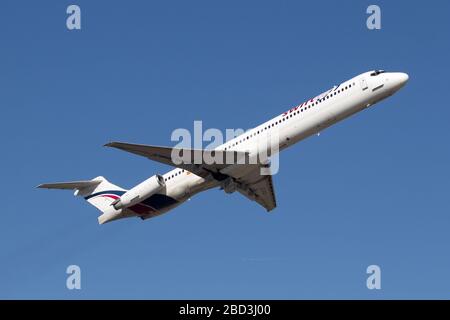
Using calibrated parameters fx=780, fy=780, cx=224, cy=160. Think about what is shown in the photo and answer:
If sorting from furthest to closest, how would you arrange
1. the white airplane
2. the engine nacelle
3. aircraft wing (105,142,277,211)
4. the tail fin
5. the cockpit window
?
the tail fin < the engine nacelle < aircraft wing (105,142,277,211) < the cockpit window < the white airplane

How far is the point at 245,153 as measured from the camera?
43.2 metres

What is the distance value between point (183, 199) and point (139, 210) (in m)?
2.86

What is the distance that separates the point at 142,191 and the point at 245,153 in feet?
21.7

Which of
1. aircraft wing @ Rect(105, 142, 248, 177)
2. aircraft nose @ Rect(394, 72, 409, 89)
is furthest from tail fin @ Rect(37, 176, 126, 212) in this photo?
aircraft nose @ Rect(394, 72, 409, 89)

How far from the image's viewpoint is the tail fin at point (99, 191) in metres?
49.7

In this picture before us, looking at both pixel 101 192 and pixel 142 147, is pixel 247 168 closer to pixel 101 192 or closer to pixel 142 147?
pixel 142 147

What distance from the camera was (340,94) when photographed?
137ft

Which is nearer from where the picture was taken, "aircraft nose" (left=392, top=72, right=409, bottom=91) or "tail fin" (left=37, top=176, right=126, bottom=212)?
"aircraft nose" (left=392, top=72, right=409, bottom=91)

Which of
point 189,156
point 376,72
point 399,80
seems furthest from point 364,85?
point 189,156

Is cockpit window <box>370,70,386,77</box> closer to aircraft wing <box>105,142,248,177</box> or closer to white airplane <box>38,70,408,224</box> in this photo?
white airplane <box>38,70,408,224</box>

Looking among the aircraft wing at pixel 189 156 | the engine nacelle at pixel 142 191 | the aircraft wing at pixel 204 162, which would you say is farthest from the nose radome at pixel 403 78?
the engine nacelle at pixel 142 191

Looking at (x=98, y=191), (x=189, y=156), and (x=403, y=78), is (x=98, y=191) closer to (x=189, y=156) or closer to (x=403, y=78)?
(x=189, y=156)

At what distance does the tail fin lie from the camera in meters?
49.7

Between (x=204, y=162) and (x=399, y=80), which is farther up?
(x=399, y=80)
